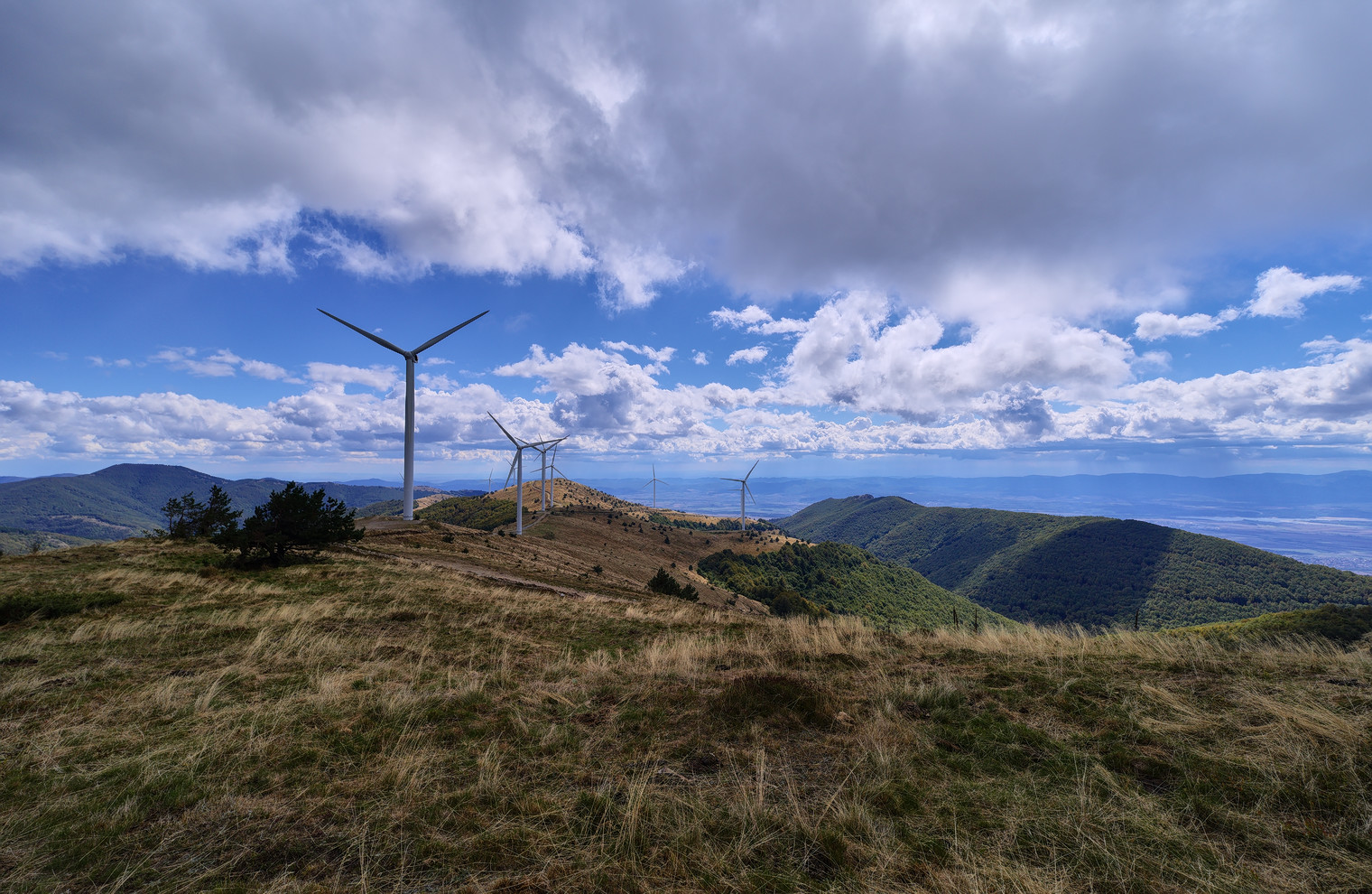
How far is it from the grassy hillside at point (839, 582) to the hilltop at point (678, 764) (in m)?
63.7

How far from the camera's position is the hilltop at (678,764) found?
446 centimetres

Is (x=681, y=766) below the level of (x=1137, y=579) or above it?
above

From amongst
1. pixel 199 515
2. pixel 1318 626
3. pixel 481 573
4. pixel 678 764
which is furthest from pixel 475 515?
pixel 1318 626

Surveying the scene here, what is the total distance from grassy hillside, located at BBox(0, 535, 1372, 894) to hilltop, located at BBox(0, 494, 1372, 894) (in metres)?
0.03

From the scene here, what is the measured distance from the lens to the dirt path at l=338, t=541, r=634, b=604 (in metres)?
25.8

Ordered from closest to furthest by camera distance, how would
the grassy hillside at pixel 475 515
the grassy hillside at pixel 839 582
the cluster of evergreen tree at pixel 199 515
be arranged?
the cluster of evergreen tree at pixel 199 515
the grassy hillside at pixel 839 582
the grassy hillside at pixel 475 515

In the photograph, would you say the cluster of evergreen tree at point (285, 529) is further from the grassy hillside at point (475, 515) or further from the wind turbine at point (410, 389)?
the grassy hillside at point (475, 515)

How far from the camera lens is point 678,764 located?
6.48m

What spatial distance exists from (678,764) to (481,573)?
26224 millimetres

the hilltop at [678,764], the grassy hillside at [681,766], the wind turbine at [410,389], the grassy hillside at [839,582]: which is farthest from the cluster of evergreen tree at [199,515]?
the grassy hillside at [839,582]

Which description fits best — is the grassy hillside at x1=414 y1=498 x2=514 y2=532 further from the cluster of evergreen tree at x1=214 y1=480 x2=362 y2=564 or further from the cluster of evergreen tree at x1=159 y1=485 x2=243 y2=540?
the cluster of evergreen tree at x1=214 y1=480 x2=362 y2=564

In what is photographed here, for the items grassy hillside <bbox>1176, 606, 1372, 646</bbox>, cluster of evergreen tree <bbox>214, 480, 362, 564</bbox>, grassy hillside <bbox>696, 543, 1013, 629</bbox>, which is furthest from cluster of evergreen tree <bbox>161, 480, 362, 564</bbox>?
grassy hillside <bbox>696, 543, 1013, 629</bbox>

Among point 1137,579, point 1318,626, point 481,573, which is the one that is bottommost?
point 1137,579

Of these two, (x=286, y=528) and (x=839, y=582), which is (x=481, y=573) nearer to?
(x=286, y=528)
